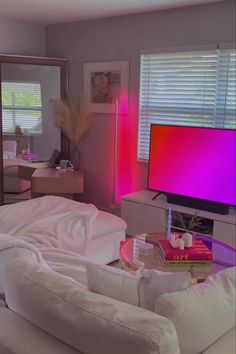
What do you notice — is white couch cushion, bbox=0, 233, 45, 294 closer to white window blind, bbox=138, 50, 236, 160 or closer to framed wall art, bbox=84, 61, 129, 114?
white window blind, bbox=138, 50, 236, 160

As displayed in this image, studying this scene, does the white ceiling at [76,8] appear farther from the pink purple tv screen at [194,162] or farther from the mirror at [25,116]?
the pink purple tv screen at [194,162]

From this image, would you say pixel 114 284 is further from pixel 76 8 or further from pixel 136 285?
pixel 76 8

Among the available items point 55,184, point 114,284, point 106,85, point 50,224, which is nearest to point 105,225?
point 50,224

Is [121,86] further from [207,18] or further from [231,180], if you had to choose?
[231,180]

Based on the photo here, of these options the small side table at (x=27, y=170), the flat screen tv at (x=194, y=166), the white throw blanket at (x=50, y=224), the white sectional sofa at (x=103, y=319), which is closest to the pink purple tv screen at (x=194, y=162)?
the flat screen tv at (x=194, y=166)

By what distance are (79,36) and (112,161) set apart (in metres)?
1.58

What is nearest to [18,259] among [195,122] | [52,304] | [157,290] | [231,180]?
[52,304]

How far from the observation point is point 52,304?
4.57 feet

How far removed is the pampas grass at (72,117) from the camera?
4980 millimetres

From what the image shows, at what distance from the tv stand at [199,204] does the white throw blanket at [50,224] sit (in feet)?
3.23

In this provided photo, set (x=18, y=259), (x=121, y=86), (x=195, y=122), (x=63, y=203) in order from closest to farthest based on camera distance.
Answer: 1. (x=18, y=259)
2. (x=63, y=203)
3. (x=195, y=122)
4. (x=121, y=86)

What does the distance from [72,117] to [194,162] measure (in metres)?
1.73

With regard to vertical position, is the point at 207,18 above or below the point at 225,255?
above

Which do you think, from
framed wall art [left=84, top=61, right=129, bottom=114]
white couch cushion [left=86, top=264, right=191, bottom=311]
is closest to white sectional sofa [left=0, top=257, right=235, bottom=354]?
white couch cushion [left=86, top=264, right=191, bottom=311]
